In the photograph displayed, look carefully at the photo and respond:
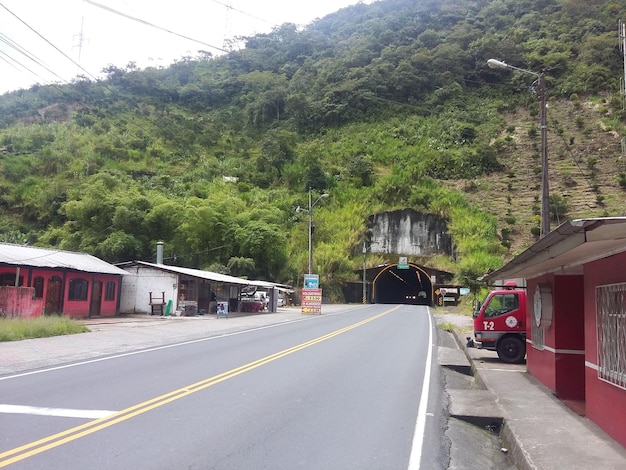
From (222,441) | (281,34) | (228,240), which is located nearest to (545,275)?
(222,441)

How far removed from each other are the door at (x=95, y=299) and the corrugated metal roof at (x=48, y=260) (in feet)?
3.75

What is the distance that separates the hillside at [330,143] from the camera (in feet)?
185

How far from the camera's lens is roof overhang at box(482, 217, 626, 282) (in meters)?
5.00

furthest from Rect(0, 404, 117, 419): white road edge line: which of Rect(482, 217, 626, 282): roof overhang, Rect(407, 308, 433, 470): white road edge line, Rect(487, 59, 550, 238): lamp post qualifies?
Rect(487, 59, 550, 238): lamp post

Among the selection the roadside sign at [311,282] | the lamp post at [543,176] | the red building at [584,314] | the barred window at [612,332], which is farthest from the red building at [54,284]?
the barred window at [612,332]

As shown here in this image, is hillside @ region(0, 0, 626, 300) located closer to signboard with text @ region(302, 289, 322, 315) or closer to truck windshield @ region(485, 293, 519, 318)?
signboard with text @ region(302, 289, 322, 315)

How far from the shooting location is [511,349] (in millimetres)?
15703

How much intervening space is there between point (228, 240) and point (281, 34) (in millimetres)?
76155

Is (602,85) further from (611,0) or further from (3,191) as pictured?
(3,191)

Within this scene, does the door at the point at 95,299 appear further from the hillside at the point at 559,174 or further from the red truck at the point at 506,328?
the hillside at the point at 559,174

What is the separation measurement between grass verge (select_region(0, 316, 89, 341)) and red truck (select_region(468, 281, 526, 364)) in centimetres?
1516

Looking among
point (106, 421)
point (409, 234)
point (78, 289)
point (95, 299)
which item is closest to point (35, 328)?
point (78, 289)

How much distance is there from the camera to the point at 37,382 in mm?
10234

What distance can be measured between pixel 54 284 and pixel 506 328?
76.8 ft
